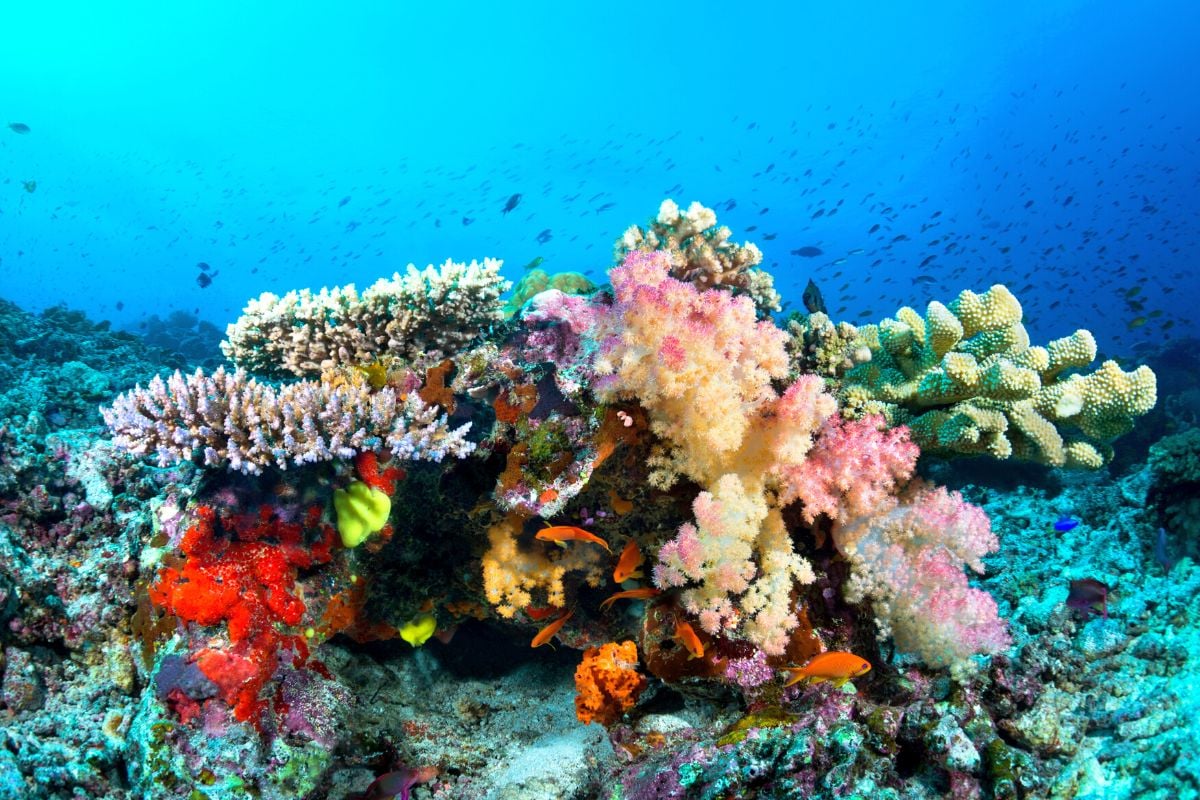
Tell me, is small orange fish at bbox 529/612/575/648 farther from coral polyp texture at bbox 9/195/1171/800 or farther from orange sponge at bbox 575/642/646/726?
orange sponge at bbox 575/642/646/726

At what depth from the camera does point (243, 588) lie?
10.7ft

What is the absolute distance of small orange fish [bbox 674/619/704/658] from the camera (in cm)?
327

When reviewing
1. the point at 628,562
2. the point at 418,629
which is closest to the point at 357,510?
the point at 418,629

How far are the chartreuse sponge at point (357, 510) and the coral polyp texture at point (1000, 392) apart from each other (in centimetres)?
333

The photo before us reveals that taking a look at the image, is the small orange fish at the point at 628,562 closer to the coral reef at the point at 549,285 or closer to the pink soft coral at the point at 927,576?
the pink soft coral at the point at 927,576

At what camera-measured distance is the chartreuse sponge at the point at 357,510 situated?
11.5ft

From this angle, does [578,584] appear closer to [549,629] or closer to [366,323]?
[549,629]

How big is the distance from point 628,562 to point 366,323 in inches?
104

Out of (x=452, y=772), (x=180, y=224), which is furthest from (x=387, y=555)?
(x=180, y=224)

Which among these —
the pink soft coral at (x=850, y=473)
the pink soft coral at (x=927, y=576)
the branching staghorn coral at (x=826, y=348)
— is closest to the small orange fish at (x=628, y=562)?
the pink soft coral at (x=850, y=473)

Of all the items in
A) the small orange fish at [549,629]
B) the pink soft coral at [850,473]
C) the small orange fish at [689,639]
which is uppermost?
the pink soft coral at [850,473]

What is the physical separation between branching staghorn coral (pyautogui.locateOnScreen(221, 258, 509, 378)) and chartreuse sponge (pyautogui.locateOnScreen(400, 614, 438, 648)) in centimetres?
192

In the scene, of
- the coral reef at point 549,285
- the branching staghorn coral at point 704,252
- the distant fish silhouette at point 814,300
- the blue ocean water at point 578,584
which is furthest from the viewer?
the distant fish silhouette at point 814,300

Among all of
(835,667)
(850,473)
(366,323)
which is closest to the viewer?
(835,667)
